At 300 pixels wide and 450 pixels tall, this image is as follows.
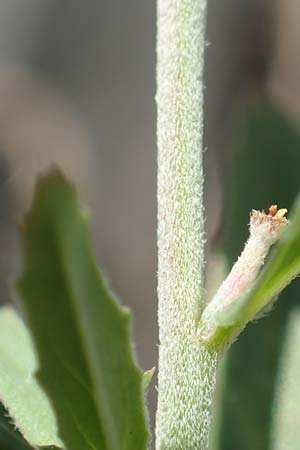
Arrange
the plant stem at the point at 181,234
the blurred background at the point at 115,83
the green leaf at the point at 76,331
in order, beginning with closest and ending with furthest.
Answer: the green leaf at the point at 76,331, the plant stem at the point at 181,234, the blurred background at the point at 115,83

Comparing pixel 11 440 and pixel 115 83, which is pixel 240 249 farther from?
pixel 115 83

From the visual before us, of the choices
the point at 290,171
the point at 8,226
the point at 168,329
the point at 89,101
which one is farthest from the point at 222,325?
the point at 89,101

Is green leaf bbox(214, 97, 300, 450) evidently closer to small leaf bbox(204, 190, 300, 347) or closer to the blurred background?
small leaf bbox(204, 190, 300, 347)

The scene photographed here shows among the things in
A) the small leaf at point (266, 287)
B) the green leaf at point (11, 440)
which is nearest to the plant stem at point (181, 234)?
the small leaf at point (266, 287)

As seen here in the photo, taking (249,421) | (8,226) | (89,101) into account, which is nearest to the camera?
(249,421)

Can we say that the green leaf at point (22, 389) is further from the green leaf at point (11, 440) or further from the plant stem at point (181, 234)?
the plant stem at point (181, 234)

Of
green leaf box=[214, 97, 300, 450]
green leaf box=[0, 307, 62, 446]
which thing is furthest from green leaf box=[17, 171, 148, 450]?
green leaf box=[214, 97, 300, 450]

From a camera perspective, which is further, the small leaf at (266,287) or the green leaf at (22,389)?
the green leaf at (22,389)

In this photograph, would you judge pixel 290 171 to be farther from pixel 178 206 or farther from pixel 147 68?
pixel 147 68
